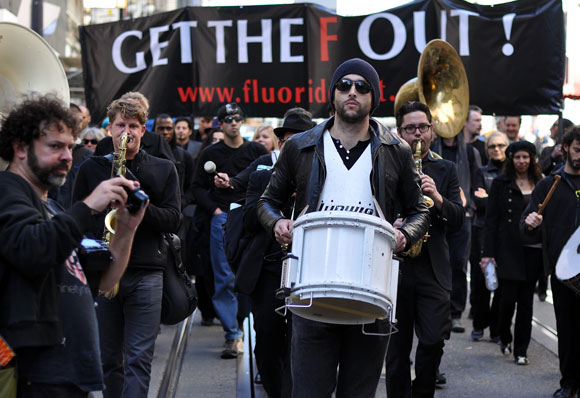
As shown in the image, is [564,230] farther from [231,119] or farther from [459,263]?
[231,119]

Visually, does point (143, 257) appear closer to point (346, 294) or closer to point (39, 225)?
point (346, 294)

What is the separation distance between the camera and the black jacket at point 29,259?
3482 mm

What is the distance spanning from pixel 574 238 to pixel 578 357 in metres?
0.92

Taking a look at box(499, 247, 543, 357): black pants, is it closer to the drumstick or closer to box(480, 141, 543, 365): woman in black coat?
box(480, 141, 543, 365): woman in black coat

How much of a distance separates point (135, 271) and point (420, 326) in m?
1.88

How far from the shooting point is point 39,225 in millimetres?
3533

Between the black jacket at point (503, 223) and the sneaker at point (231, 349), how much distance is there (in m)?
2.48

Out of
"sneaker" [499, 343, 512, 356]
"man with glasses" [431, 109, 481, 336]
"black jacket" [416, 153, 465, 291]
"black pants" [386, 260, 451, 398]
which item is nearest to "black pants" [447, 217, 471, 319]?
"man with glasses" [431, 109, 481, 336]

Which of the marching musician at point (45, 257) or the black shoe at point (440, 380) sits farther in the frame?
the black shoe at point (440, 380)

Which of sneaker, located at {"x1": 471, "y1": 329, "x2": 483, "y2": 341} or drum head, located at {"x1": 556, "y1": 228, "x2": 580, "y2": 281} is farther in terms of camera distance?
sneaker, located at {"x1": 471, "y1": 329, "x2": 483, "y2": 341}

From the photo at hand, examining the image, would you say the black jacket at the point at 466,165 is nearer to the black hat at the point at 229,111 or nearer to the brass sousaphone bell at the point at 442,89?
the brass sousaphone bell at the point at 442,89

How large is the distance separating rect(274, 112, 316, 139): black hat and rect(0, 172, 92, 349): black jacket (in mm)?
3206

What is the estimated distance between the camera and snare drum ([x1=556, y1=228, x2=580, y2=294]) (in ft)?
21.9

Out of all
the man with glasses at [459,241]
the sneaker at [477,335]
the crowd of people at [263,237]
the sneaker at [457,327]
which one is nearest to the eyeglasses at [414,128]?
the crowd of people at [263,237]
